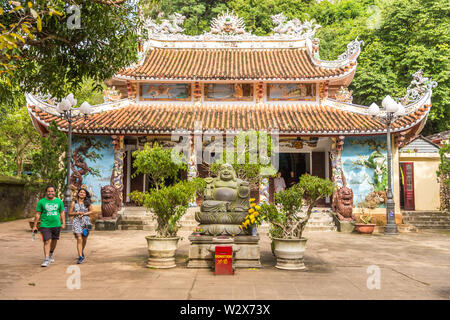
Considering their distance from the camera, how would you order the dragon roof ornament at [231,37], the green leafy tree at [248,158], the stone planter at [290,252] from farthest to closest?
the dragon roof ornament at [231,37] → the green leafy tree at [248,158] → the stone planter at [290,252]

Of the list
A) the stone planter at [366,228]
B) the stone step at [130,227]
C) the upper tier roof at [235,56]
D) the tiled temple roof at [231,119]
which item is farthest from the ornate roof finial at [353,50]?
the stone step at [130,227]

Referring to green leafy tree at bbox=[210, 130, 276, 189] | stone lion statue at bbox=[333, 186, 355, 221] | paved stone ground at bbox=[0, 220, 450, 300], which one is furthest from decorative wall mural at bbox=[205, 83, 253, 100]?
paved stone ground at bbox=[0, 220, 450, 300]

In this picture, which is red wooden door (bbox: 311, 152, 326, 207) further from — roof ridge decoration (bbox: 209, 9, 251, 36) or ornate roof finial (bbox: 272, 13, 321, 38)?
roof ridge decoration (bbox: 209, 9, 251, 36)

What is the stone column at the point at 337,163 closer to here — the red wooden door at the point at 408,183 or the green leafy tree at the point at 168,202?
the red wooden door at the point at 408,183

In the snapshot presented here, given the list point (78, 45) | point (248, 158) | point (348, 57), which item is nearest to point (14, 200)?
point (248, 158)

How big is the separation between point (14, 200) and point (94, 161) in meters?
4.84

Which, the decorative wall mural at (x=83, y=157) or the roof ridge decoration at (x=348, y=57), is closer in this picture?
the decorative wall mural at (x=83, y=157)

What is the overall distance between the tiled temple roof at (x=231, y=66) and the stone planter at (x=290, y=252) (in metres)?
9.90

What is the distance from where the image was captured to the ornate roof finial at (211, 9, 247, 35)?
18.2m

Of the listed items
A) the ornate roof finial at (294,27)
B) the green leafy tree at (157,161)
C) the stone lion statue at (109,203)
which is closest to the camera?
the green leafy tree at (157,161)

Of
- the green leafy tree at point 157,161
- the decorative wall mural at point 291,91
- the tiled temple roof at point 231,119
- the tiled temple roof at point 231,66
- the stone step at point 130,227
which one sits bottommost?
the stone step at point 130,227

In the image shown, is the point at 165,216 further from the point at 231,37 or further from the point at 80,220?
the point at 231,37

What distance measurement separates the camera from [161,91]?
16328 mm

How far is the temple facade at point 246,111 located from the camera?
14.1m
